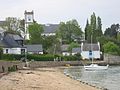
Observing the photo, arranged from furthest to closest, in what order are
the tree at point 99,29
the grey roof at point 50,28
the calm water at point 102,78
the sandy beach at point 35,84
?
the grey roof at point 50,28 → the tree at point 99,29 → the calm water at point 102,78 → the sandy beach at point 35,84

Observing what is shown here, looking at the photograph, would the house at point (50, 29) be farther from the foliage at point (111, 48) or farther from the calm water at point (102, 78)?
the calm water at point (102, 78)

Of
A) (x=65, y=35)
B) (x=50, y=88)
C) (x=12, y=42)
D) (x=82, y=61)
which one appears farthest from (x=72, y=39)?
(x=50, y=88)

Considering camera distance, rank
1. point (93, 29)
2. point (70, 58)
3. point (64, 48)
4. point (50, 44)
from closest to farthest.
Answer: point (70, 58) → point (50, 44) → point (64, 48) → point (93, 29)

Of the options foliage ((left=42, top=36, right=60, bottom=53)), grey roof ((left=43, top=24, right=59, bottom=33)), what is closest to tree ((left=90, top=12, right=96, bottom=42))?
foliage ((left=42, top=36, right=60, bottom=53))

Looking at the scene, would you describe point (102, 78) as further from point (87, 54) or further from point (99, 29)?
point (99, 29)

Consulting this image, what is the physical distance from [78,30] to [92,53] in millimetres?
27713

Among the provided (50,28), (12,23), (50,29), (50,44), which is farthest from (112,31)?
(50,44)

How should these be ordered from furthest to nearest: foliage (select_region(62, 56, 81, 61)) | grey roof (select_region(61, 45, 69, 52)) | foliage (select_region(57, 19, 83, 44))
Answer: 1. foliage (select_region(57, 19, 83, 44))
2. grey roof (select_region(61, 45, 69, 52))
3. foliage (select_region(62, 56, 81, 61))

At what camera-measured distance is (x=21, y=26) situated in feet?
519

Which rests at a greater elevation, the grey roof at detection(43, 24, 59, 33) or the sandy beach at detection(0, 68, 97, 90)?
the grey roof at detection(43, 24, 59, 33)

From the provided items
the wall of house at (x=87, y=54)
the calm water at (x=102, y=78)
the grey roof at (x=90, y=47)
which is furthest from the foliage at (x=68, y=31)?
the calm water at (x=102, y=78)

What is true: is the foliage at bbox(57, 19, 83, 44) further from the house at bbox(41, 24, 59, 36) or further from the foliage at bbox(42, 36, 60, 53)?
the house at bbox(41, 24, 59, 36)

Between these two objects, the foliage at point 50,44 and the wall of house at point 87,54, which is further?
the foliage at point 50,44

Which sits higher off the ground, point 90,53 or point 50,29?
point 50,29
